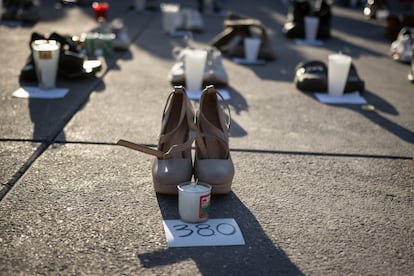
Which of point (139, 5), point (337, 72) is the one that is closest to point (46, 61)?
point (337, 72)

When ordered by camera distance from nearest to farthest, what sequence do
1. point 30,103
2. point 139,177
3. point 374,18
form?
1. point 139,177
2. point 30,103
3. point 374,18

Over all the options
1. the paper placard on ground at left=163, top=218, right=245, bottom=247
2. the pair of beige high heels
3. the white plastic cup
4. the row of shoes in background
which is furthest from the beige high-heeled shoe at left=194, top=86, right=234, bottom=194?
the row of shoes in background

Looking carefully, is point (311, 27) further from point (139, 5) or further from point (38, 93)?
point (38, 93)

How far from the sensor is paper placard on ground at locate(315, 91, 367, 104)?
5.65 meters

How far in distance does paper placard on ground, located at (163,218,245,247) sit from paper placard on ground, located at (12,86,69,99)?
261 cm

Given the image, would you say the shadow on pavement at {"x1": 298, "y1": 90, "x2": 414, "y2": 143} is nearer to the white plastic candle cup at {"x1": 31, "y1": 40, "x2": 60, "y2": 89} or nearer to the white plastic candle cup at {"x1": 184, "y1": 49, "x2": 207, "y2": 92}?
the white plastic candle cup at {"x1": 184, "y1": 49, "x2": 207, "y2": 92}

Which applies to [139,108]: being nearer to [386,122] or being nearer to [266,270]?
[386,122]

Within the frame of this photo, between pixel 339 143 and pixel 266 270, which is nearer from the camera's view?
pixel 266 270

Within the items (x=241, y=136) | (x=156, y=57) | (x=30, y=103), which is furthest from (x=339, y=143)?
(x=156, y=57)

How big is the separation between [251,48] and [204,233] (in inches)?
178

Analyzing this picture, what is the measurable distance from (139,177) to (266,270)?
1256 millimetres

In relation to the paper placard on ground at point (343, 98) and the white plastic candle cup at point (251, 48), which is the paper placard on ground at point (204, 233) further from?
the white plastic candle cup at point (251, 48)

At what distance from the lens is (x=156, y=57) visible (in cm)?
736

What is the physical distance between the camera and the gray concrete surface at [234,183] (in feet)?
9.09
